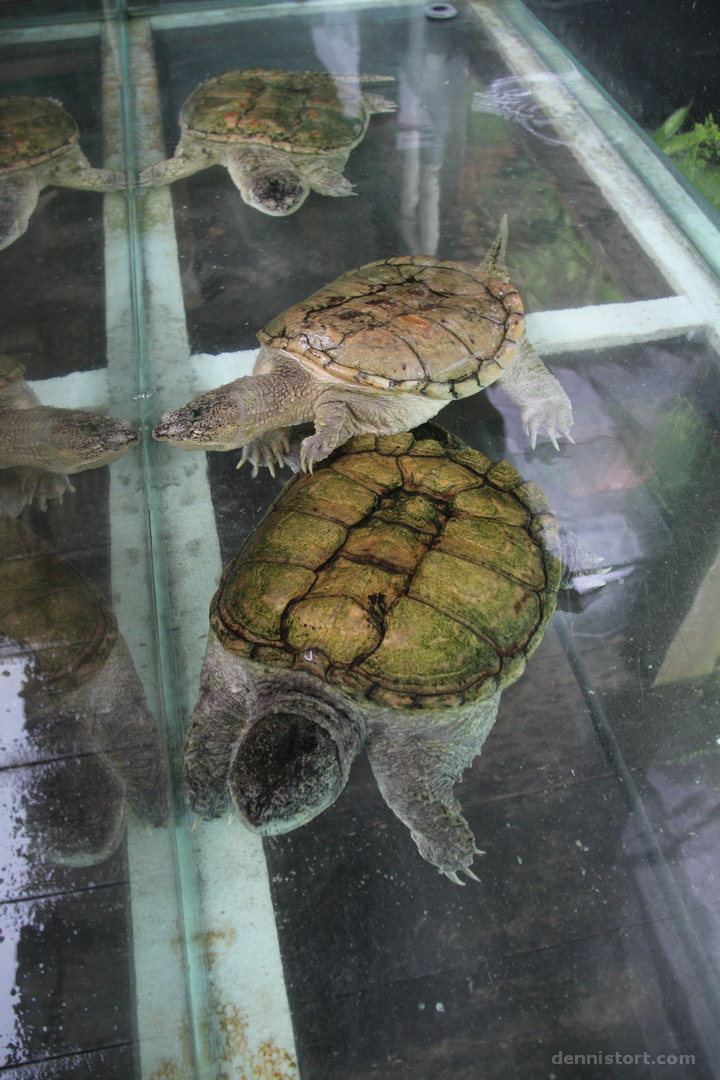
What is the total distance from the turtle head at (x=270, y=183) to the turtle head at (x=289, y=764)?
3.02 m

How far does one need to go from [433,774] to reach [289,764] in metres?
0.50

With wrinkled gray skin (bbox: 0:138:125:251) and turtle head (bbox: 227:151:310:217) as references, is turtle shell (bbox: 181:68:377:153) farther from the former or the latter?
wrinkled gray skin (bbox: 0:138:125:251)

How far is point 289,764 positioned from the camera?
1.92 m

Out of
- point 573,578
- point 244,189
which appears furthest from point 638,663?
point 244,189

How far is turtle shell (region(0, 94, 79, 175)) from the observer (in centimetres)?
414

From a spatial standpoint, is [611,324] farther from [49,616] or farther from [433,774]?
[49,616]

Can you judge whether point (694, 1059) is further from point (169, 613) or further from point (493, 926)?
point (169, 613)

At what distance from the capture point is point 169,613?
2.69 metres

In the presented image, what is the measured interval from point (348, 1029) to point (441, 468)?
5.70 ft

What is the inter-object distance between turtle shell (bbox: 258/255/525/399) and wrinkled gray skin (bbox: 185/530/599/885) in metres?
1.20

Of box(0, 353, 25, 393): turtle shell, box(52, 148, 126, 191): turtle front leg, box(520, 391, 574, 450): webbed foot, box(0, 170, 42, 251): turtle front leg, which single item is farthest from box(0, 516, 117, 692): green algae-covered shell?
box(52, 148, 126, 191): turtle front leg

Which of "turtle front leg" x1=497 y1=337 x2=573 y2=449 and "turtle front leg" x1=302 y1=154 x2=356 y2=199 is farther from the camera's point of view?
"turtle front leg" x1=302 y1=154 x2=356 y2=199

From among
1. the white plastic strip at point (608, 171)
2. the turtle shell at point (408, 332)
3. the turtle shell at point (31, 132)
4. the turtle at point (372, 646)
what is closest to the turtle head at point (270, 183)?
the turtle shell at point (31, 132)

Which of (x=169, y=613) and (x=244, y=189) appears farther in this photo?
(x=244, y=189)
